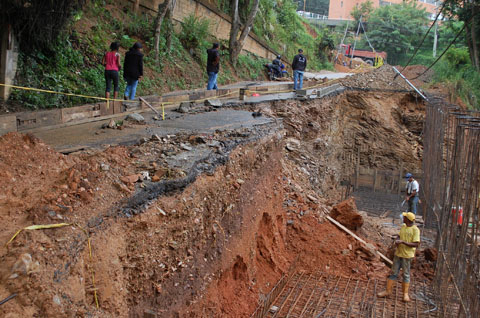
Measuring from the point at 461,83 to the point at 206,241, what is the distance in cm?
2123

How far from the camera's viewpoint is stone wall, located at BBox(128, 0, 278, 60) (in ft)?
51.6

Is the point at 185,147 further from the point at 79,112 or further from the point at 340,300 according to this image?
the point at 340,300

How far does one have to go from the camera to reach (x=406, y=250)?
6934 millimetres

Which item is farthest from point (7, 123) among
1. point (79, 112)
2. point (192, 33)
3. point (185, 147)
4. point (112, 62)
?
point (192, 33)

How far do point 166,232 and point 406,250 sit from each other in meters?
4.33

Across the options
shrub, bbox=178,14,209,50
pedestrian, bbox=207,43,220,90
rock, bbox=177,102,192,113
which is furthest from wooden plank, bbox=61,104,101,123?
shrub, bbox=178,14,209,50

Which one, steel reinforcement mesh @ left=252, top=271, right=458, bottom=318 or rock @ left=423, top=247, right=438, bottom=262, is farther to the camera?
rock @ left=423, top=247, right=438, bottom=262

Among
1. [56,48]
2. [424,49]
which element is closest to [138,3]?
[56,48]

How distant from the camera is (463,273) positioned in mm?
4855

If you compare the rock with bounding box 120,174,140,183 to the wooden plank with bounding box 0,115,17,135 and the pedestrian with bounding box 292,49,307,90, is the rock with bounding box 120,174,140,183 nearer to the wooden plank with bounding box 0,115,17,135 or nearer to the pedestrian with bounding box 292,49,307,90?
the wooden plank with bounding box 0,115,17,135

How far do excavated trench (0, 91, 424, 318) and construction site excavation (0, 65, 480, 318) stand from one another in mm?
15

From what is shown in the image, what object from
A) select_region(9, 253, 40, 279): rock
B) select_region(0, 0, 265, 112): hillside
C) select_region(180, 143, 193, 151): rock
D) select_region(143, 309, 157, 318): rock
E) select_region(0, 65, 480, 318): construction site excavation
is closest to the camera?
select_region(9, 253, 40, 279): rock

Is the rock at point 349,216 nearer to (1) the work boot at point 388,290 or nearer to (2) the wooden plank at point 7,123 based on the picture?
(1) the work boot at point 388,290

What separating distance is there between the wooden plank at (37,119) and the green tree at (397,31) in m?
45.2
